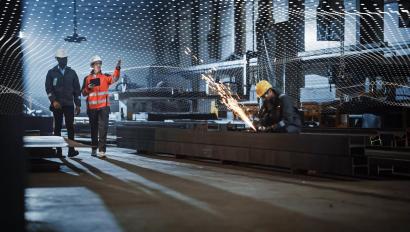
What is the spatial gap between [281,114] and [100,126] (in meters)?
3.90

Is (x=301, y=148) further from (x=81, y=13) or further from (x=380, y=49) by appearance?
(x=81, y=13)

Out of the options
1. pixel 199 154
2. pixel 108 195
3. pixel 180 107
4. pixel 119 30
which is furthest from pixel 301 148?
pixel 119 30

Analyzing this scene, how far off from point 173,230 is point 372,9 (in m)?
16.9

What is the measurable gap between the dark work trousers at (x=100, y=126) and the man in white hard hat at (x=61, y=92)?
17.4 inches

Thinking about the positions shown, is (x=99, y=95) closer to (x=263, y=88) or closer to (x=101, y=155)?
(x=101, y=155)

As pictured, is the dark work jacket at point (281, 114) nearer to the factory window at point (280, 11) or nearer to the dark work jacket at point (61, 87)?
the dark work jacket at point (61, 87)

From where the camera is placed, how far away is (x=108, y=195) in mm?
5836

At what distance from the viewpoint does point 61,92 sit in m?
11.1

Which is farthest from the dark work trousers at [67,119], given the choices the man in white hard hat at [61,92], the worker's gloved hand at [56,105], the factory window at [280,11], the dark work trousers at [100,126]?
the factory window at [280,11]

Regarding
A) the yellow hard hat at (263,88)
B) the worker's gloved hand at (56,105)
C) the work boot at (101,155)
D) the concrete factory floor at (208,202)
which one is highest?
the yellow hard hat at (263,88)

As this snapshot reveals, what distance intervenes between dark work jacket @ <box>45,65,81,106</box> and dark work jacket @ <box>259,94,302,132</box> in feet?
13.6

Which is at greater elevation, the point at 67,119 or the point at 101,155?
the point at 67,119

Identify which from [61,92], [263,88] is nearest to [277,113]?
[263,88]

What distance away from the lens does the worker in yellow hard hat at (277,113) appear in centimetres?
928
